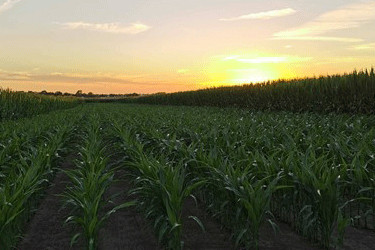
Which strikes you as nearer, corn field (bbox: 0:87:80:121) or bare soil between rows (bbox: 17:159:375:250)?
bare soil between rows (bbox: 17:159:375:250)

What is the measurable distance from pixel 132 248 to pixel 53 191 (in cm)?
268

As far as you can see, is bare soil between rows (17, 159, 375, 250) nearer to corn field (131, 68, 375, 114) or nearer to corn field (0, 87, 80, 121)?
corn field (131, 68, 375, 114)

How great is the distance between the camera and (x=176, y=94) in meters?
45.0

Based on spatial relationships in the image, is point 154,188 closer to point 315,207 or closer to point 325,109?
point 315,207

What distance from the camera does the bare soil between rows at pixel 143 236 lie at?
11.6 feet

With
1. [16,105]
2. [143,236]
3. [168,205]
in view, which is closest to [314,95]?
[143,236]

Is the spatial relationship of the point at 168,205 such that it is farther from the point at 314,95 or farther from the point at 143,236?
the point at 314,95

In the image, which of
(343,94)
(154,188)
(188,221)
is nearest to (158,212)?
(154,188)

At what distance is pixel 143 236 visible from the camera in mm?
3826

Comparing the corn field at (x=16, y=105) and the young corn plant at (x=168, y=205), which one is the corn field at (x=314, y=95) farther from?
the corn field at (x=16, y=105)

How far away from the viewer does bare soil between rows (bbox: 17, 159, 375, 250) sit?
139 inches

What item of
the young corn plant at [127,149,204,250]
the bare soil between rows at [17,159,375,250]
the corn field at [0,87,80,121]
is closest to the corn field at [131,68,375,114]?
the bare soil between rows at [17,159,375,250]

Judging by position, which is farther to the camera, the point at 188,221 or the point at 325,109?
the point at 325,109

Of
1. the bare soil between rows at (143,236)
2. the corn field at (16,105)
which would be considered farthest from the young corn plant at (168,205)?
the corn field at (16,105)
